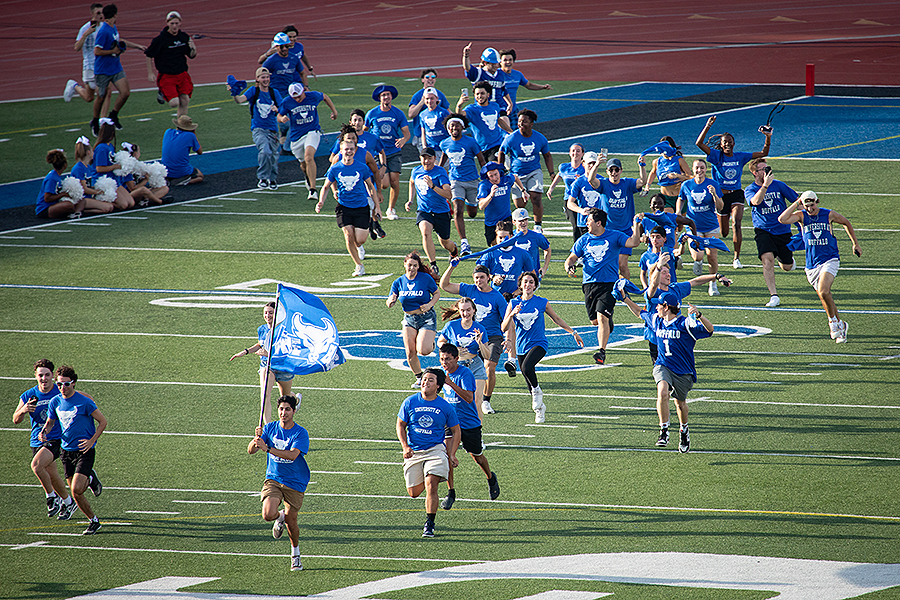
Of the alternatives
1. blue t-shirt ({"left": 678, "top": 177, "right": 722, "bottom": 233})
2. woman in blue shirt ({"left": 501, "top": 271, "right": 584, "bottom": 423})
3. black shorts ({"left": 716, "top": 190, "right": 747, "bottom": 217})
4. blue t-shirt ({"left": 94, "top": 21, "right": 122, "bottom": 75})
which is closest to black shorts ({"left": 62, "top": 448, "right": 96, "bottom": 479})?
woman in blue shirt ({"left": 501, "top": 271, "right": 584, "bottom": 423})

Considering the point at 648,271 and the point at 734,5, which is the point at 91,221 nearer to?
the point at 648,271

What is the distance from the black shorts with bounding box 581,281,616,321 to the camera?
16.0 metres

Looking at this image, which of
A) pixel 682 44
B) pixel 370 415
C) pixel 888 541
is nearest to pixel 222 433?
pixel 370 415

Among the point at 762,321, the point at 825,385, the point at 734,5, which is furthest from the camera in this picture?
the point at 734,5

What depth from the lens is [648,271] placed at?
16219 mm

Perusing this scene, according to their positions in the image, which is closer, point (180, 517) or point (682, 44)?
point (180, 517)

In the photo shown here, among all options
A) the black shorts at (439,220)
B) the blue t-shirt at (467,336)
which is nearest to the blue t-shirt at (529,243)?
the blue t-shirt at (467,336)

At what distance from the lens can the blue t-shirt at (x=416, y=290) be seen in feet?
48.6

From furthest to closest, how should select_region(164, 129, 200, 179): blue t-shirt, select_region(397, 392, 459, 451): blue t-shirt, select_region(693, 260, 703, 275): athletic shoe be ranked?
1. select_region(164, 129, 200, 179): blue t-shirt
2. select_region(693, 260, 703, 275): athletic shoe
3. select_region(397, 392, 459, 451): blue t-shirt

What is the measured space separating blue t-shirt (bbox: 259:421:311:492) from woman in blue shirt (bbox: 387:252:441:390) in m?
4.18

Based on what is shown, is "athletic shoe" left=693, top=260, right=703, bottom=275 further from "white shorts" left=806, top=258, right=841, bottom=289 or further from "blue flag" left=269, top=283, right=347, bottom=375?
"blue flag" left=269, top=283, right=347, bottom=375

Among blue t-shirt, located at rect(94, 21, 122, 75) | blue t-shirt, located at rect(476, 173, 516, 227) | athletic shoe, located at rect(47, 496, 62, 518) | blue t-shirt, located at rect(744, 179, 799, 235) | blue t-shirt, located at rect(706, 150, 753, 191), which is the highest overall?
blue t-shirt, located at rect(94, 21, 122, 75)

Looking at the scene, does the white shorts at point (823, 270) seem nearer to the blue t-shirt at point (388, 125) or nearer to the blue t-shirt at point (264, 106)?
the blue t-shirt at point (388, 125)

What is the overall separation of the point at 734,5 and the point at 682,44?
973 centimetres
